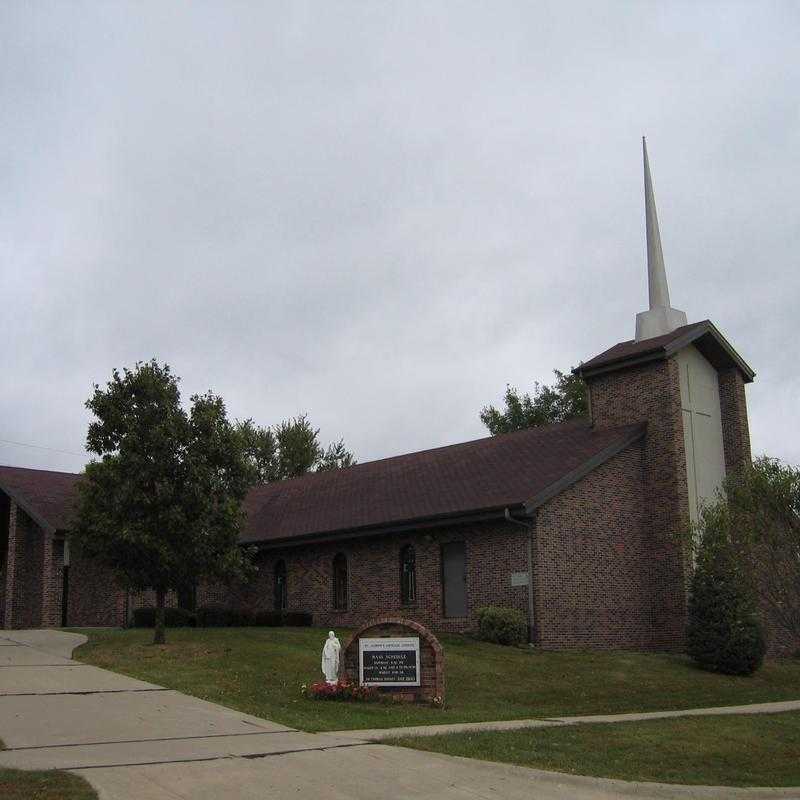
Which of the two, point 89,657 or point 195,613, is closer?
point 89,657

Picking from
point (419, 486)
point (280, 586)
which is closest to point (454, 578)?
point (419, 486)

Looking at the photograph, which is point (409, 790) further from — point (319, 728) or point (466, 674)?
point (466, 674)

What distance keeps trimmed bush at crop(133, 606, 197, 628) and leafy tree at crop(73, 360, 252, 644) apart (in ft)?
17.0

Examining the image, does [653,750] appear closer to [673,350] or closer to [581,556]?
[581,556]

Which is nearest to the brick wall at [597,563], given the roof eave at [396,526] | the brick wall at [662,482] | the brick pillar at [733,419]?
the brick wall at [662,482]

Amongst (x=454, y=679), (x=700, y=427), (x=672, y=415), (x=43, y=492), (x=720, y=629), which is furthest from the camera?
(x=43, y=492)

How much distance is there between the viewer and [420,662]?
17797 mm

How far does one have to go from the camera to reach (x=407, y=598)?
1124 inches

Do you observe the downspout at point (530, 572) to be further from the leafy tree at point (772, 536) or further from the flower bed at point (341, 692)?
the leafy tree at point (772, 536)

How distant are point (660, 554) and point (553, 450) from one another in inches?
164

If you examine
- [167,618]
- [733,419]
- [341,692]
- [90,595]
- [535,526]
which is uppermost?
[733,419]

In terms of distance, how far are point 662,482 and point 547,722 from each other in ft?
44.4

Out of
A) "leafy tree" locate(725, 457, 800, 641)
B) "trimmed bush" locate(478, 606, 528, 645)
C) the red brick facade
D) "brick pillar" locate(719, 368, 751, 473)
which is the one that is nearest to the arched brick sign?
"leafy tree" locate(725, 457, 800, 641)

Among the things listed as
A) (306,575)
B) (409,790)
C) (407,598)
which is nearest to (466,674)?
(407,598)
